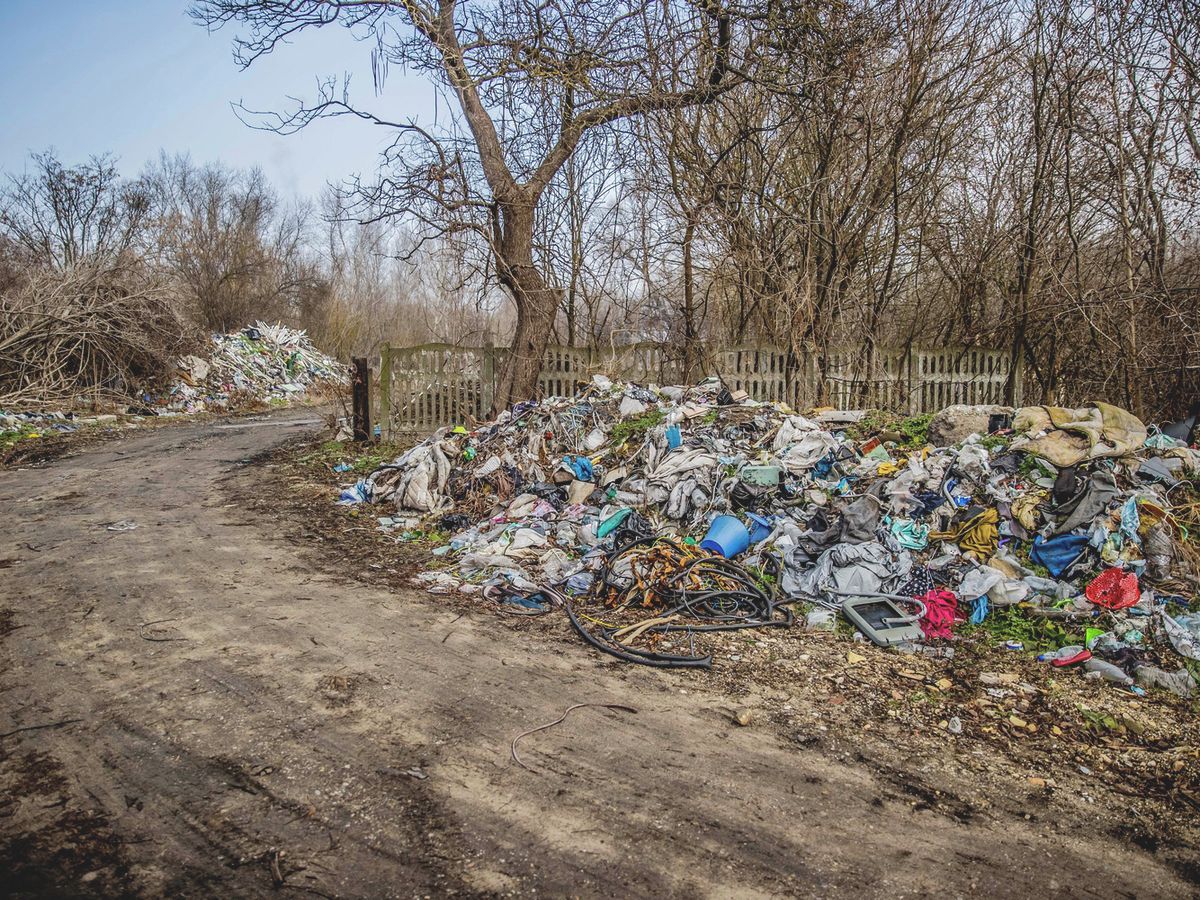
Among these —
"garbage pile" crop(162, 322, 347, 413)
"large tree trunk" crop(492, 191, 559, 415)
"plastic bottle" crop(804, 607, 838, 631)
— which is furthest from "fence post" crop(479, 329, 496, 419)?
"plastic bottle" crop(804, 607, 838, 631)

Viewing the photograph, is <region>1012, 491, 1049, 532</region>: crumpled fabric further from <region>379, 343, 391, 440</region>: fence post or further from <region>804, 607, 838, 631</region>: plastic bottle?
<region>379, 343, 391, 440</region>: fence post

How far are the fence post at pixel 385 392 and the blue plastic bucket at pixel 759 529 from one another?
663 cm

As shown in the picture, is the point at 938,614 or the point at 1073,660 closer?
the point at 1073,660

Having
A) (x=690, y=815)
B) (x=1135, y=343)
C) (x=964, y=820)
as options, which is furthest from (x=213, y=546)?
(x=1135, y=343)

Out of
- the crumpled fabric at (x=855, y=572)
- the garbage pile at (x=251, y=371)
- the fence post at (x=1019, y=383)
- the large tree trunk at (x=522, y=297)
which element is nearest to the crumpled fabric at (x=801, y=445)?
the crumpled fabric at (x=855, y=572)

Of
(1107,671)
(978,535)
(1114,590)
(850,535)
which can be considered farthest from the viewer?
(850,535)

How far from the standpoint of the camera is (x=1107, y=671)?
12.2 feet

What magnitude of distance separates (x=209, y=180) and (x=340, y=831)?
33.8 meters

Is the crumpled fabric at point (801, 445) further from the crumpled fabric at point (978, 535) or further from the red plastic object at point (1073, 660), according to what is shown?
the red plastic object at point (1073, 660)

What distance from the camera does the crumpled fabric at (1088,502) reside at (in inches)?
184

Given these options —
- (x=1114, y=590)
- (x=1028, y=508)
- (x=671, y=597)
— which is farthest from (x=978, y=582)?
(x=671, y=597)

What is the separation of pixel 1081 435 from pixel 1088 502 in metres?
0.91

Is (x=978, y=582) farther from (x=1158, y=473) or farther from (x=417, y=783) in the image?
(x=417, y=783)

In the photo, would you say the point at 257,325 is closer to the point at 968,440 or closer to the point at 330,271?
the point at 330,271
